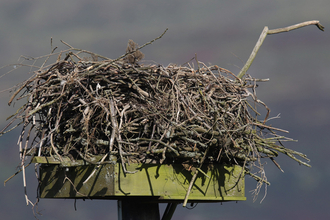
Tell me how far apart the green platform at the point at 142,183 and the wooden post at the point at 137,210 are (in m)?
0.22

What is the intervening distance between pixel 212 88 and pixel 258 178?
1060mm

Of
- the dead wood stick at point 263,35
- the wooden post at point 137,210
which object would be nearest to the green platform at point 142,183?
the wooden post at point 137,210

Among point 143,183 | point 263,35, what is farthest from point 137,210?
point 263,35

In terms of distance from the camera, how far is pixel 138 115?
15.3ft

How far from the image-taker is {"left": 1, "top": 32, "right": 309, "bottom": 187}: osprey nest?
4496mm

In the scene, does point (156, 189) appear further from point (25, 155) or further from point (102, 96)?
point (25, 155)

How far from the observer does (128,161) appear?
14.3 feet

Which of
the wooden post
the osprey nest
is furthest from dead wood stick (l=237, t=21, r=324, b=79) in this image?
the wooden post

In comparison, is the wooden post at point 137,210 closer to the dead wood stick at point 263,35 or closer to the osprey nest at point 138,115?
the osprey nest at point 138,115

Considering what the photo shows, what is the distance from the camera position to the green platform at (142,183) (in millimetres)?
4461

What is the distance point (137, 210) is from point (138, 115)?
97 centimetres

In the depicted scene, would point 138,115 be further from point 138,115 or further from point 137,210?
point 137,210

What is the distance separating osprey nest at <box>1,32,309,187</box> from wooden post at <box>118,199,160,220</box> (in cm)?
60

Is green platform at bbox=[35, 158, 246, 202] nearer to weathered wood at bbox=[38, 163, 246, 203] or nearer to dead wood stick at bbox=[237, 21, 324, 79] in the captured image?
weathered wood at bbox=[38, 163, 246, 203]
